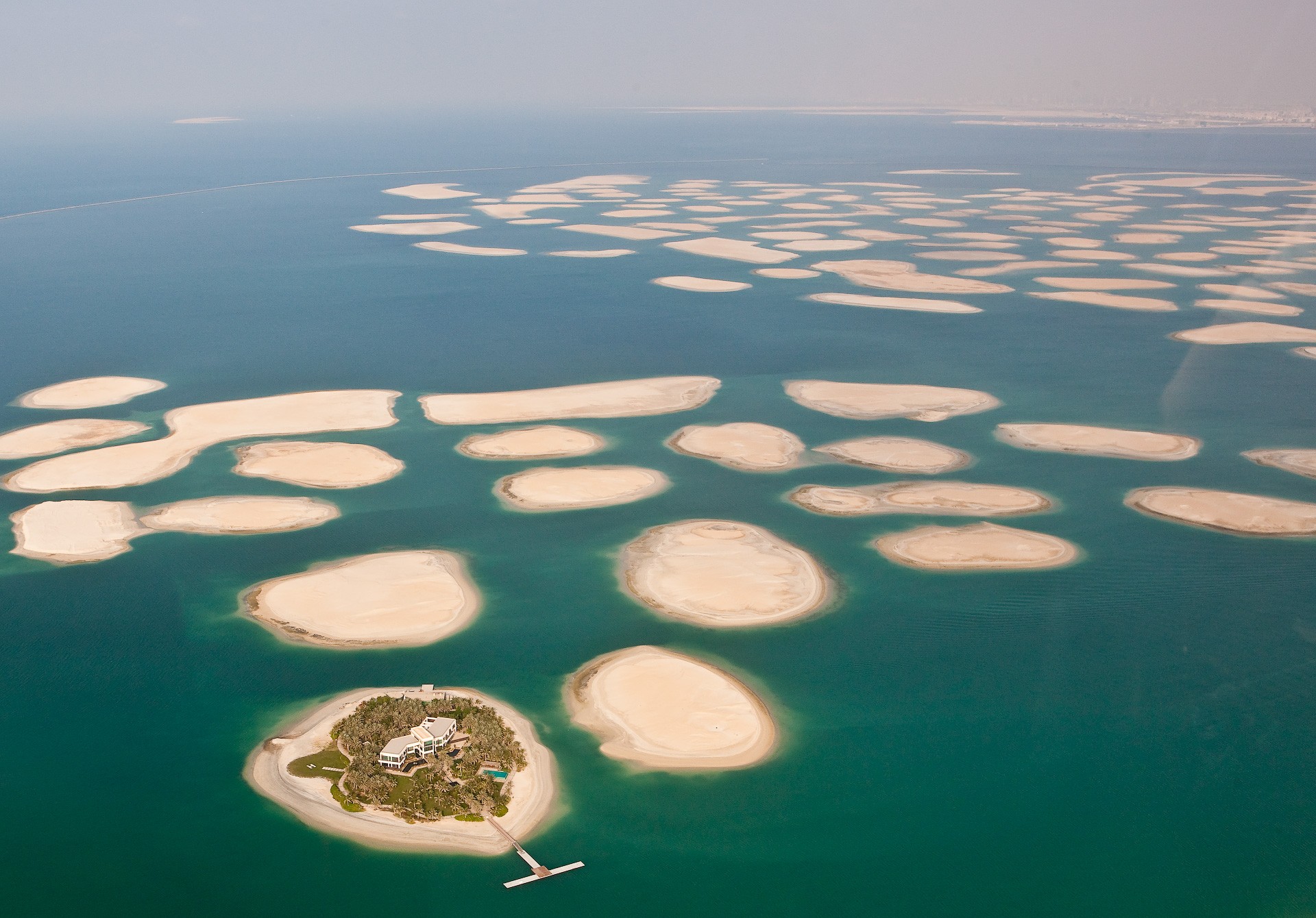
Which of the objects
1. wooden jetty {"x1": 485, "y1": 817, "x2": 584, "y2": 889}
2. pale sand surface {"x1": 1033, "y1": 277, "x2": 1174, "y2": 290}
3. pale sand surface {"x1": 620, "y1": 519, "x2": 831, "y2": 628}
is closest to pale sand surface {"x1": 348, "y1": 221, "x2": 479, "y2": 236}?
pale sand surface {"x1": 1033, "y1": 277, "x2": 1174, "y2": 290}

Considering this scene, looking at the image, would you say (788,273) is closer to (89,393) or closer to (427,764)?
Result: (89,393)

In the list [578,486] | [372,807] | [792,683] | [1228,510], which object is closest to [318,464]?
[578,486]

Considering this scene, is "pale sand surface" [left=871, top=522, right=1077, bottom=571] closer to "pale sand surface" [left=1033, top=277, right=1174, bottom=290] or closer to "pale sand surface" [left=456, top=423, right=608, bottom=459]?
"pale sand surface" [left=456, top=423, right=608, bottom=459]

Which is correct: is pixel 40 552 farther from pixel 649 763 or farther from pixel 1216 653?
pixel 1216 653

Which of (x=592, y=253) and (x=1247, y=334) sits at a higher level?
(x=592, y=253)

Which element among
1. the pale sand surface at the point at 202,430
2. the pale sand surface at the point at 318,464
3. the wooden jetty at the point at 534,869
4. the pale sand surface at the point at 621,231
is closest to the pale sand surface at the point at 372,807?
the wooden jetty at the point at 534,869
